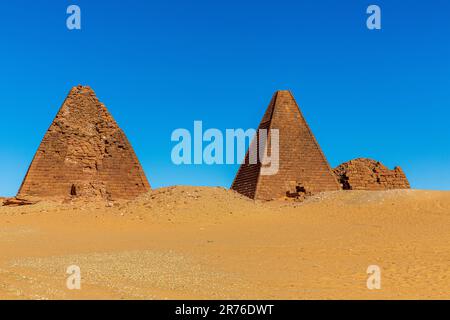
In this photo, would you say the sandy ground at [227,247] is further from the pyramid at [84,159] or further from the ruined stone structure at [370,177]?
the ruined stone structure at [370,177]

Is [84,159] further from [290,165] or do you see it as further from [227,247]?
[227,247]

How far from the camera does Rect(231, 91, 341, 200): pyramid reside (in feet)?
91.4

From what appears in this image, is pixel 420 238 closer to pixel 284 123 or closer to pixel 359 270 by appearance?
pixel 359 270

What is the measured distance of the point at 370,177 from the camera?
35.5 metres

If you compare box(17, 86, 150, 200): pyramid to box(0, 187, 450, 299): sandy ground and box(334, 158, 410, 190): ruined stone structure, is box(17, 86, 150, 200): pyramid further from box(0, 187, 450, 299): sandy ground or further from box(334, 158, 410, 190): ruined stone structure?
box(334, 158, 410, 190): ruined stone structure

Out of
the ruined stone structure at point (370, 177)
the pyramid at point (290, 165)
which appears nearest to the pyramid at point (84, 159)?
the pyramid at point (290, 165)

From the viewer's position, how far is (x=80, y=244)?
44.8 ft

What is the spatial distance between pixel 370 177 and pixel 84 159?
2103 centimetres

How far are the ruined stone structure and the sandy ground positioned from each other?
977 centimetres

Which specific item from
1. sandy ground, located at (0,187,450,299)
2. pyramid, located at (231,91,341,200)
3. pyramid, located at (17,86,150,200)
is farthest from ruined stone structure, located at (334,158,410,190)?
pyramid, located at (17,86,150,200)

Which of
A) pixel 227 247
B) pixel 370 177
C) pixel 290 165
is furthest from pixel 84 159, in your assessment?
pixel 370 177

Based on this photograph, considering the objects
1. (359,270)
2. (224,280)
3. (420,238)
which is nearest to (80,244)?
(224,280)
